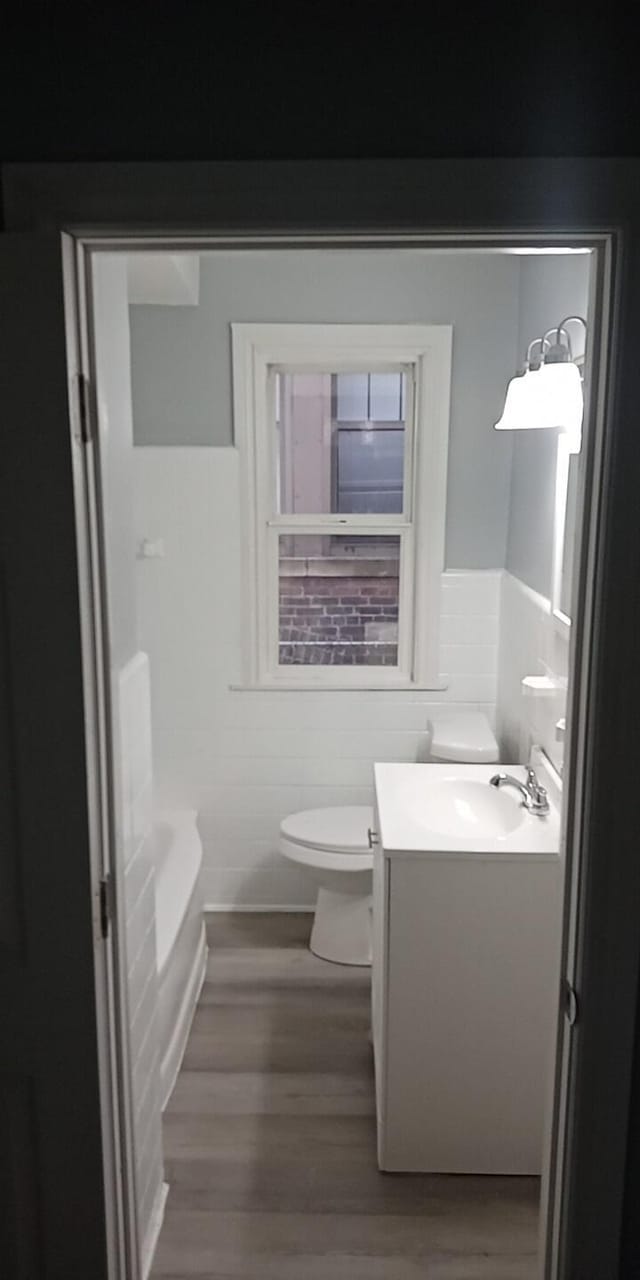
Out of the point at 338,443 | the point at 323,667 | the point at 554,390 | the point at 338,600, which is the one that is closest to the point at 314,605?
the point at 338,600

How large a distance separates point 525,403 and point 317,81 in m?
1.32

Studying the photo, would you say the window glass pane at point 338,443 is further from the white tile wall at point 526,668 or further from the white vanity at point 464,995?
the white vanity at point 464,995

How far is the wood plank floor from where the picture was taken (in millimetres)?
2318

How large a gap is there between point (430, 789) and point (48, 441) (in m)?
1.78

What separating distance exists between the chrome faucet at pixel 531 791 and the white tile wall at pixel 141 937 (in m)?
1.02

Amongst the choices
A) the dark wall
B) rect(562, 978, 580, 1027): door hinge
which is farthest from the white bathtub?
the dark wall

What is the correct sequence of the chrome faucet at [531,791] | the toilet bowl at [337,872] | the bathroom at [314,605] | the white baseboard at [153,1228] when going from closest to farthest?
the white baseboard at [153,1228] < the chrome faucet at [531,791] < the bathroom at [314,605] < the toilet bowl at [337,872]

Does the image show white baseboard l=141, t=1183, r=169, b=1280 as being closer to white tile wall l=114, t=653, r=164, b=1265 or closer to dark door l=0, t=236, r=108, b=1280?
white tile wall l=114, t=653, r=164, b=1265

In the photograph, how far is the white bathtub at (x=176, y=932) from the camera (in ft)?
9.46

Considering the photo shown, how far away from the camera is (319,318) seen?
3.84m

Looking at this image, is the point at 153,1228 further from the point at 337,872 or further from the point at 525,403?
the point at 525,403

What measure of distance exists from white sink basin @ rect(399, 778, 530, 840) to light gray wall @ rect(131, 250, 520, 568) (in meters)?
1.53

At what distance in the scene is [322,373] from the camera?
13.0ft

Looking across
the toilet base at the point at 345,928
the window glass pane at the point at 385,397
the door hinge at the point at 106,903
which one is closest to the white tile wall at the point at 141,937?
the door hinge at the point at 106,903
